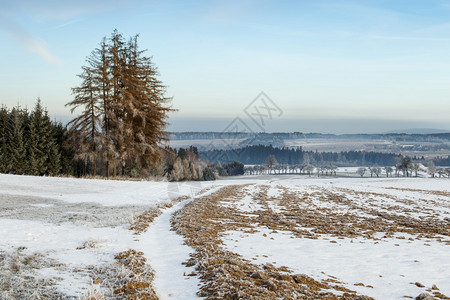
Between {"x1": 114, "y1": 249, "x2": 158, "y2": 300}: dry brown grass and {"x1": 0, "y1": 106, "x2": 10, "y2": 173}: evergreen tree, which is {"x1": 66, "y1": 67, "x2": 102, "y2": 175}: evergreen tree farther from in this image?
{"x1": 114, "y1": 249, "x2": 158, "y2": 300}: dry brown grass

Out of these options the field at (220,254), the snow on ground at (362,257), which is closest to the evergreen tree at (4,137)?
the field at (220,254)

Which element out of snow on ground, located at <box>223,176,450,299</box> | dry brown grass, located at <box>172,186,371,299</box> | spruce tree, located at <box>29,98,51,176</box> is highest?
spruce tree, located at <box>29,98,51,176</box>

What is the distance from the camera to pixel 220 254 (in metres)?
8.08

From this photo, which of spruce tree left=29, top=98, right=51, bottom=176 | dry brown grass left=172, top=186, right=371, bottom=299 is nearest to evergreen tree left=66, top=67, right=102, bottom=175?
spruce tree left=29, top=98, right=51, bottom=176

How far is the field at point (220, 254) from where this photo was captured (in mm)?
5949

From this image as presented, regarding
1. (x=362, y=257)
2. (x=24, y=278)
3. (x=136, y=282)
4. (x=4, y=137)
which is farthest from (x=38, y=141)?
(x=362, y=257)

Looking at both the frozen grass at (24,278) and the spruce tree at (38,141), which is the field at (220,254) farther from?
the spruce tree at (38,141)

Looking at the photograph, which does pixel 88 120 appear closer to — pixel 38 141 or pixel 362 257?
pixel 38 141

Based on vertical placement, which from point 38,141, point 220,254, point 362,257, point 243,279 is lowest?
point 362,257

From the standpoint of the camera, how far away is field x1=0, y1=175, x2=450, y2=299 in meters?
5.95

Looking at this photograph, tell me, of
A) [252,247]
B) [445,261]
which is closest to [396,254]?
[445,261]

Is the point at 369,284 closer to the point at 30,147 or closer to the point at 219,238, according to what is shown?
the point at 219,238

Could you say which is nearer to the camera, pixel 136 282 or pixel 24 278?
pixel 136 282

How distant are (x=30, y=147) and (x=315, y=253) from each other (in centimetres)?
3820
